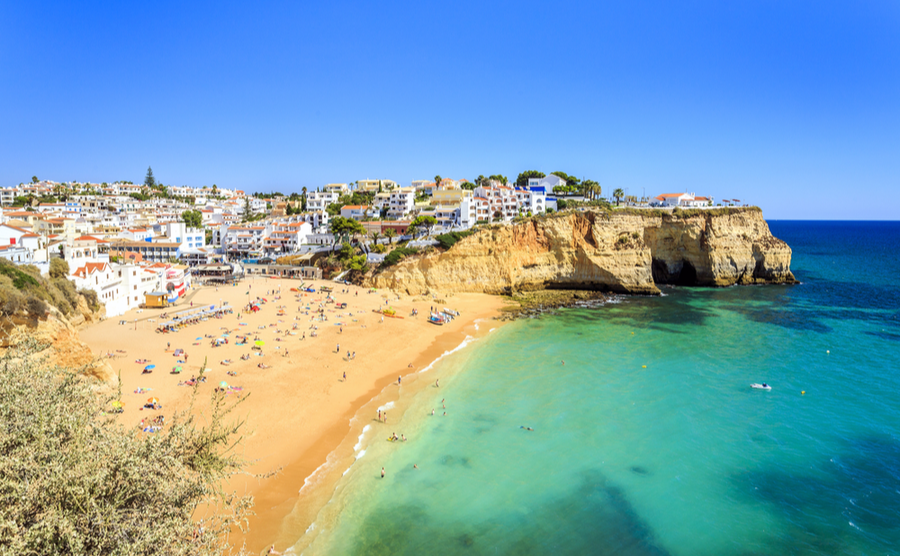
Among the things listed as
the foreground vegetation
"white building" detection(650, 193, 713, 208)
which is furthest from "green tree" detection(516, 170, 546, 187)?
the foreground vegetation

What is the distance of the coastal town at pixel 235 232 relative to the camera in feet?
127

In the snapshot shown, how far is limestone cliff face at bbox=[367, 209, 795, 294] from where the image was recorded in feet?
168

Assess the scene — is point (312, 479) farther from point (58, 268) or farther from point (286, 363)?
point (58, 268)

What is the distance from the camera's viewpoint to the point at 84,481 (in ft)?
23.3

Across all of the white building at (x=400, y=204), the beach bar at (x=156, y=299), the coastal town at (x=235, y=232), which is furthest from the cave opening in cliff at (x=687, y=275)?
the beach bar at (x=156, y=299)

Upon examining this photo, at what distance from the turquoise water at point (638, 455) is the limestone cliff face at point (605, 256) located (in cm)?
1790

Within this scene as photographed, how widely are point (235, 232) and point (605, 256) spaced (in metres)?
56.2

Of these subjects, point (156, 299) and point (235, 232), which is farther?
point (235, 232)

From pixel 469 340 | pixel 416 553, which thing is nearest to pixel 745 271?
pixel 469 340

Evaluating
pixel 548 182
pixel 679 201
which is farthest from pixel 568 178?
pixel 679 201

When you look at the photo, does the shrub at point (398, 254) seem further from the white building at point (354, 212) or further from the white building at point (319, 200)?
the white building at point (319, 200)

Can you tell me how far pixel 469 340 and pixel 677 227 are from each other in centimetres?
3730

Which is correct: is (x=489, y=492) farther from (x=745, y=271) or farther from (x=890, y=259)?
(x=890, y=259)

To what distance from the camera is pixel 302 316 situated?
126ft
